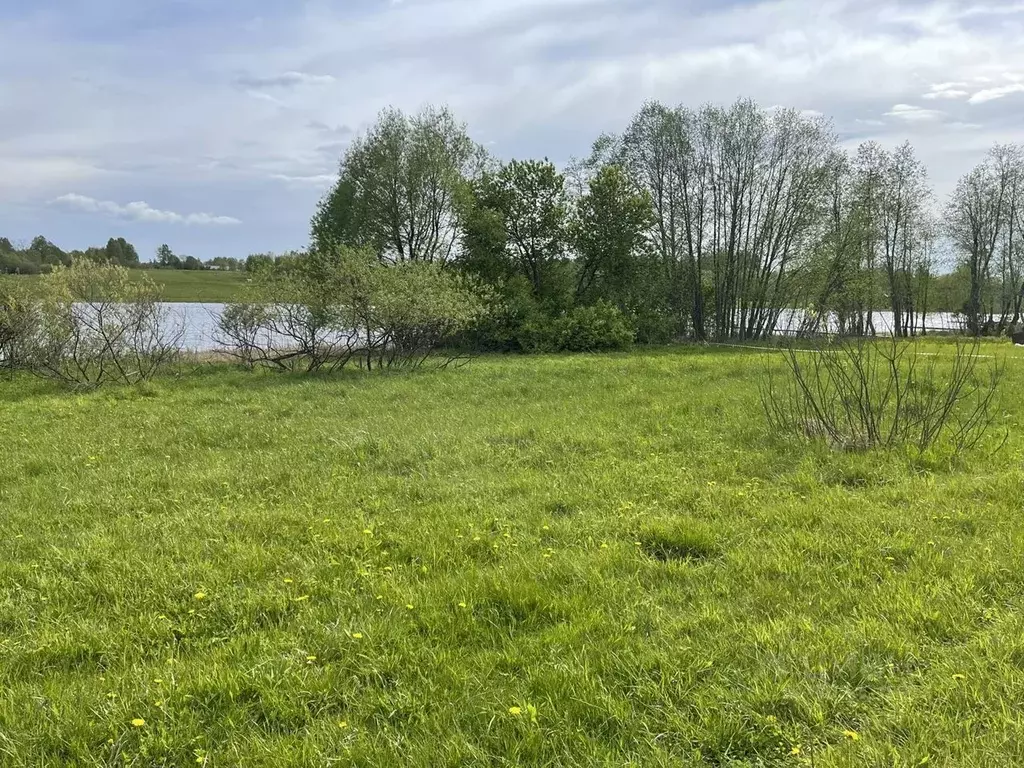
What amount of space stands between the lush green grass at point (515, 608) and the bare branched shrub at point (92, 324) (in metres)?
9.09

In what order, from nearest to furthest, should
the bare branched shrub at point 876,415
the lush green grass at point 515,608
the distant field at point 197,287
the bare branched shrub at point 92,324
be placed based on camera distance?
1. the lush green grass at point 515,608
2. the bare branched shrub at point 876,415
3. the bare branched shrub at point 92,324
4. the distant field at point 197,287

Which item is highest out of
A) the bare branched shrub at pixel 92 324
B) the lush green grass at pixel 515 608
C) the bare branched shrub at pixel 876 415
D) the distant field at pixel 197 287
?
the distant field at pixel 197 287

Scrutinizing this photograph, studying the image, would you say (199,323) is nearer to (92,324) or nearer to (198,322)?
(198,322)

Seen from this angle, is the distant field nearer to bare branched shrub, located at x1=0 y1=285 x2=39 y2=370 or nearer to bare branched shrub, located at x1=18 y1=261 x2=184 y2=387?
bare branched shrub, located at x1=0 y1=285 x2=39 y2=370

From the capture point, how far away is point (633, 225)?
2997cm

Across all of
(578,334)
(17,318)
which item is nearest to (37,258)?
(17,318)

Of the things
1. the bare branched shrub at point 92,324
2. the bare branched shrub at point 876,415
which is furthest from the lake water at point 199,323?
the bare branched shrub at point 876,415

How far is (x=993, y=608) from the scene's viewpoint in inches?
134

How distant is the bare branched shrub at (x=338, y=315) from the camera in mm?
17016

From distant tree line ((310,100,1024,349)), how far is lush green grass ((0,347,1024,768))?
20.9 meters

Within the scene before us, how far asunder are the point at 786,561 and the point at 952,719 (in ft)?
5.31

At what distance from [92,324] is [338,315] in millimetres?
5600

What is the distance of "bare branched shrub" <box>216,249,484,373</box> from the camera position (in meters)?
17.0

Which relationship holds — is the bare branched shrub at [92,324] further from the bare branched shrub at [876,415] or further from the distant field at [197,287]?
the bare branched shrub at [876,415]
